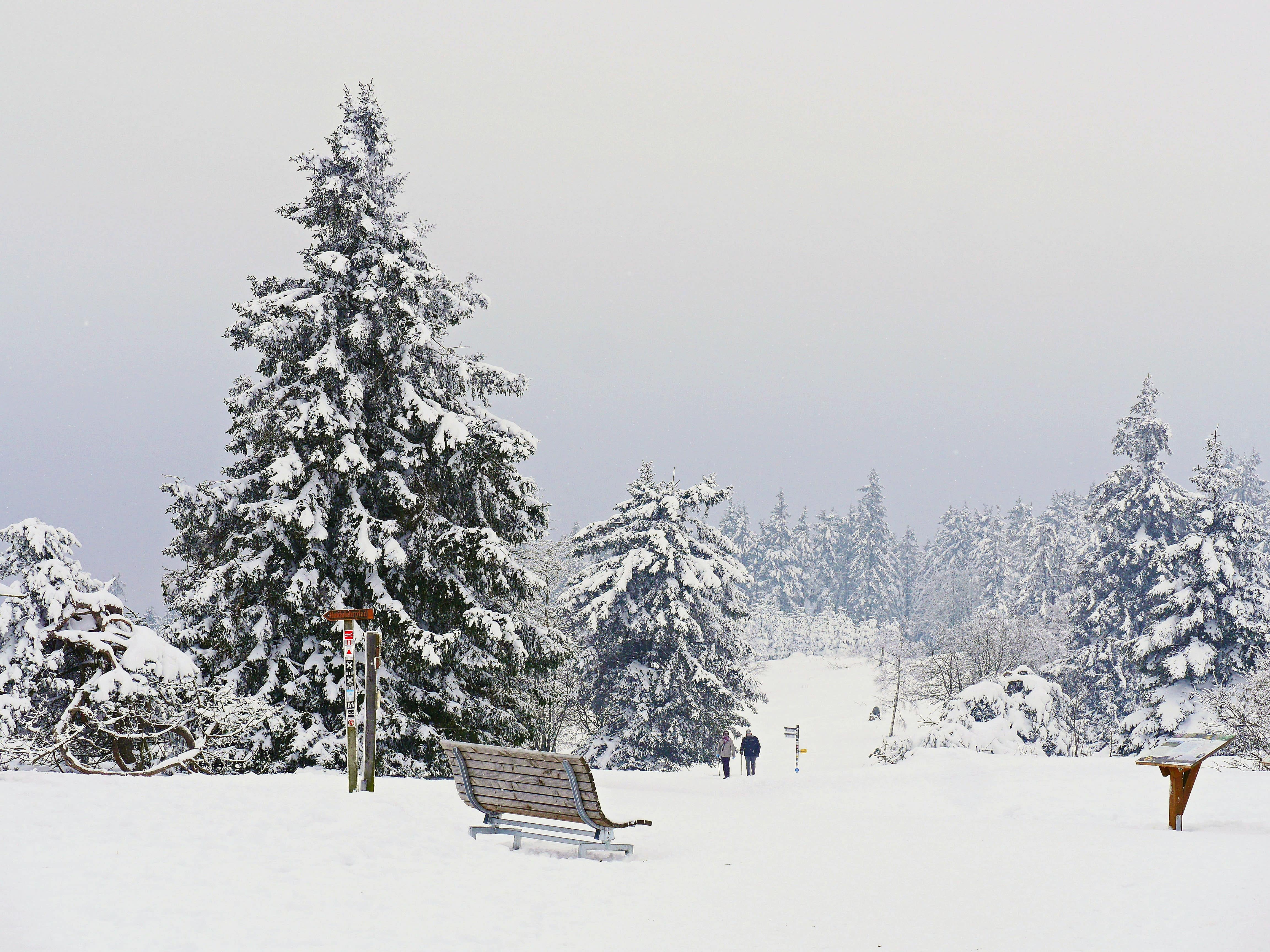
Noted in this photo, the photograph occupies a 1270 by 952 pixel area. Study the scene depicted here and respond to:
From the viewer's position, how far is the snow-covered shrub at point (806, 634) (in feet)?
267

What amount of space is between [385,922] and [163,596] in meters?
15.0

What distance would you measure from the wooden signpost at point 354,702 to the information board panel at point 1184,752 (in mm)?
7917

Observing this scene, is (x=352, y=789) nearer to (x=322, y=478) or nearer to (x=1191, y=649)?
(x=322, y=478)

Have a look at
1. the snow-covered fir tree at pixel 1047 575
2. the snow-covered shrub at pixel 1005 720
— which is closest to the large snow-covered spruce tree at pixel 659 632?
the snow-covered shrub at pixel 1005 720

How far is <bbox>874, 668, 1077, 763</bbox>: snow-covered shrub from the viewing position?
23.9m

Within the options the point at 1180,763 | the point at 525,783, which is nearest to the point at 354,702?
the point at 525,783

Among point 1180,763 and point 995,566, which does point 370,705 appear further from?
point 995,566

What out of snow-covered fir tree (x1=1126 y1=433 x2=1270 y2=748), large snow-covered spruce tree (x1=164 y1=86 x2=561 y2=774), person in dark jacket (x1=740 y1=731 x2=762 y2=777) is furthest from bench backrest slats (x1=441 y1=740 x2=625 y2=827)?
snow-covered fir tree (x1=1126 y1=433 x2=1270 y2=748)

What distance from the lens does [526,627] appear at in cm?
1788

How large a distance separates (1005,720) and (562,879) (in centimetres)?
1934

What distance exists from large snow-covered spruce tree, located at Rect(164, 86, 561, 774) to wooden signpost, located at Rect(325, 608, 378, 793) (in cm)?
420

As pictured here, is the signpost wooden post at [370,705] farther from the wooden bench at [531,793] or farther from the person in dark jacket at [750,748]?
the person in dark jacket at [750,748]

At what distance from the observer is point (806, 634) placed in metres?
83.8

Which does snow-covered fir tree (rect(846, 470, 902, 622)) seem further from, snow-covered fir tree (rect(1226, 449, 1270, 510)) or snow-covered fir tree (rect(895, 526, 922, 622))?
snow-covered fir tree (rect(1226, 449, 1270, 510))
